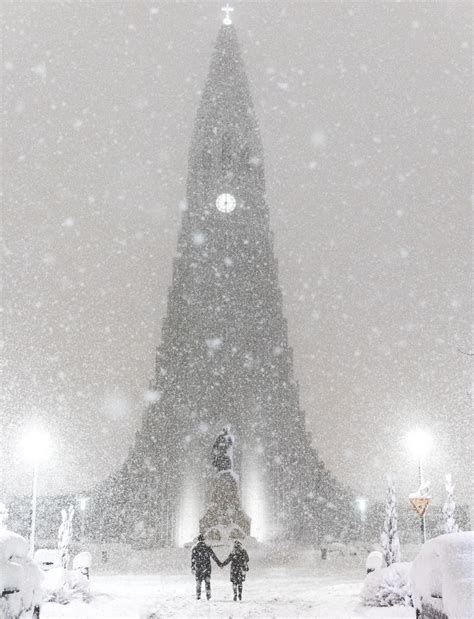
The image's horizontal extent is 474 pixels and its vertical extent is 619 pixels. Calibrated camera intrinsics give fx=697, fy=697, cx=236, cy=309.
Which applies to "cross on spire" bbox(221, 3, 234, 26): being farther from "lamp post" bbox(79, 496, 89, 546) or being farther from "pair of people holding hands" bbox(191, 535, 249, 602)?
"pair of people holding hands" bbox(191, 535, 249, 602)

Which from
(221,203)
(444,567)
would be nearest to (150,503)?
(221,203)

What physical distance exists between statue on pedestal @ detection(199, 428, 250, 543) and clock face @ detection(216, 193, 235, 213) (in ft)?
101

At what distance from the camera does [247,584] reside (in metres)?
21.3

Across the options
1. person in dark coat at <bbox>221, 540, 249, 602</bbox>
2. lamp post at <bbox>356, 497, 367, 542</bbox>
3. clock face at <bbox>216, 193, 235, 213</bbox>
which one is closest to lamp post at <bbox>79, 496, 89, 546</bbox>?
lamp post at <bbox>356, 497, 367, 542</bbox>

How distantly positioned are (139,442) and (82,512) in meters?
7.55

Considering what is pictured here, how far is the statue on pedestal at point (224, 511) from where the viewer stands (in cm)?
3669

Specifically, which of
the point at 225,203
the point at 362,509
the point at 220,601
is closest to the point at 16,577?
the point at 220,601

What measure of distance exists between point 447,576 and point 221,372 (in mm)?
52418

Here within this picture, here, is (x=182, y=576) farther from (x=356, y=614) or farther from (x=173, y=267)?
(x=173, y=267)

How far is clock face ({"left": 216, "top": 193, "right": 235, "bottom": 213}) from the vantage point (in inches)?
2584

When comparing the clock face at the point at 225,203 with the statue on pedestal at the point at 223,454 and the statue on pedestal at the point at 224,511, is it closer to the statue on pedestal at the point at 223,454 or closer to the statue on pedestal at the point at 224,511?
the statue on pedestal at the point at 223,454

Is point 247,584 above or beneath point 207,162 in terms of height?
beneath

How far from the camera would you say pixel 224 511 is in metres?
38.2

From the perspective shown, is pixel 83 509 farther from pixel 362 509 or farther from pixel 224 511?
pixel 362 509
